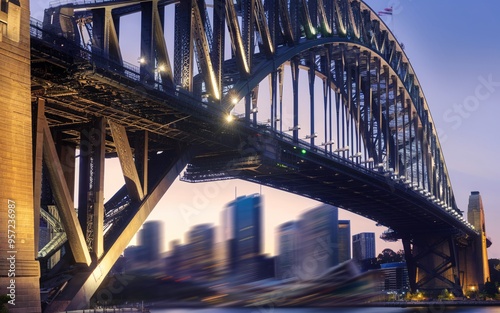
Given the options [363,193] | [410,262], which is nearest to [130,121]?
[363,193]

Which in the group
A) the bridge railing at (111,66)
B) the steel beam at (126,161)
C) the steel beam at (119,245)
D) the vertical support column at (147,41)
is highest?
the vertical support column at (147,41)

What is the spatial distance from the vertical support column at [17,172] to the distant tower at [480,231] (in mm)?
121380

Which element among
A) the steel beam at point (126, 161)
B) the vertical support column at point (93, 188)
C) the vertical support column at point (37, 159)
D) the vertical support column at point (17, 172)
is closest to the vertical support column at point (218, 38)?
the steel beam at point (126, 161)

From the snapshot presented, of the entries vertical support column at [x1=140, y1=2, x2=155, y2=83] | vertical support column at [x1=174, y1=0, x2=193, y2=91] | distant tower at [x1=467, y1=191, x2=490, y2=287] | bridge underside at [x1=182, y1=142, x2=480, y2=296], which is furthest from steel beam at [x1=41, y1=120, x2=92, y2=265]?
distant tower at [x1=467, y1=191, x2=490, y2=287]

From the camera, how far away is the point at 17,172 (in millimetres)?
32500

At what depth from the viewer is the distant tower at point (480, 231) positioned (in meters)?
144

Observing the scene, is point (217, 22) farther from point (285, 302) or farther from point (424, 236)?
point (424, 236)

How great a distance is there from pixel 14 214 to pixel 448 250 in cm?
10622

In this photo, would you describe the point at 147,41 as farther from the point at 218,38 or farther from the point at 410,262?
the point at 410,262

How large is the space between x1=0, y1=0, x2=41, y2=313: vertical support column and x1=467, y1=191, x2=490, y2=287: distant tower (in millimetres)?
121380

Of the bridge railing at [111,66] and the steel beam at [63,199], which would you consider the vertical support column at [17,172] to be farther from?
the steel beam at [63,199]

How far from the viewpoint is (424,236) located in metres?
126

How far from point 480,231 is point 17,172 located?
123435mm

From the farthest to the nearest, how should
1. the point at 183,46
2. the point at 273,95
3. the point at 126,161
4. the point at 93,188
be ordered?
the point at 273,95
the point at 183,46
the point at 126,161
the point at 93,188
